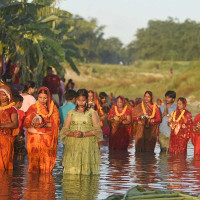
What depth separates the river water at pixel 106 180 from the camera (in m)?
9.14

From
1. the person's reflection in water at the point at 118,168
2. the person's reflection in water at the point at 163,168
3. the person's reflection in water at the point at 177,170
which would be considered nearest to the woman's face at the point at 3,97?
the person's reflection in water at the point at 118,168

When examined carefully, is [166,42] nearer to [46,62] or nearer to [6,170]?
[46,62]

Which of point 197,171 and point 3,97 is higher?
point 3,97

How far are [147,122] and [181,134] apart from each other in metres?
0.85

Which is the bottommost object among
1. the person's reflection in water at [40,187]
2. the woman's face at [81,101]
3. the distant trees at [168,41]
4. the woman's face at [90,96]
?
the person's reflection in water at [40,187]

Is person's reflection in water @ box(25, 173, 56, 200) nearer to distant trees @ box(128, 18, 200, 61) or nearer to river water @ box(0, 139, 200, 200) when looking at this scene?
river water @ box(0, 139, 200, 200)

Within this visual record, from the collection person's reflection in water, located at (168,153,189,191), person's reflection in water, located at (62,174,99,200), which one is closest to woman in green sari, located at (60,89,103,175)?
person's reflection in water, located at (62,174,99,200)

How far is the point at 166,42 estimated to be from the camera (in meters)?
91.8

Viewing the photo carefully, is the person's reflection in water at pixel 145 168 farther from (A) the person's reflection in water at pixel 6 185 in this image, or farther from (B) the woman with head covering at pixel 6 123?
(B) the woman with head covering at pixel 6 123

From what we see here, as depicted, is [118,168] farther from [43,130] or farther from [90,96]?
[90,96]

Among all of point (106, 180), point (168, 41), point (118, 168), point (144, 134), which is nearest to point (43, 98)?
point (106, 180)

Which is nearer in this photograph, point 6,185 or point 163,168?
point 6,185

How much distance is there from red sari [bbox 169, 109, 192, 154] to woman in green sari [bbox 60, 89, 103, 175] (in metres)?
5.48

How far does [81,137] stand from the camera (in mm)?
11000
